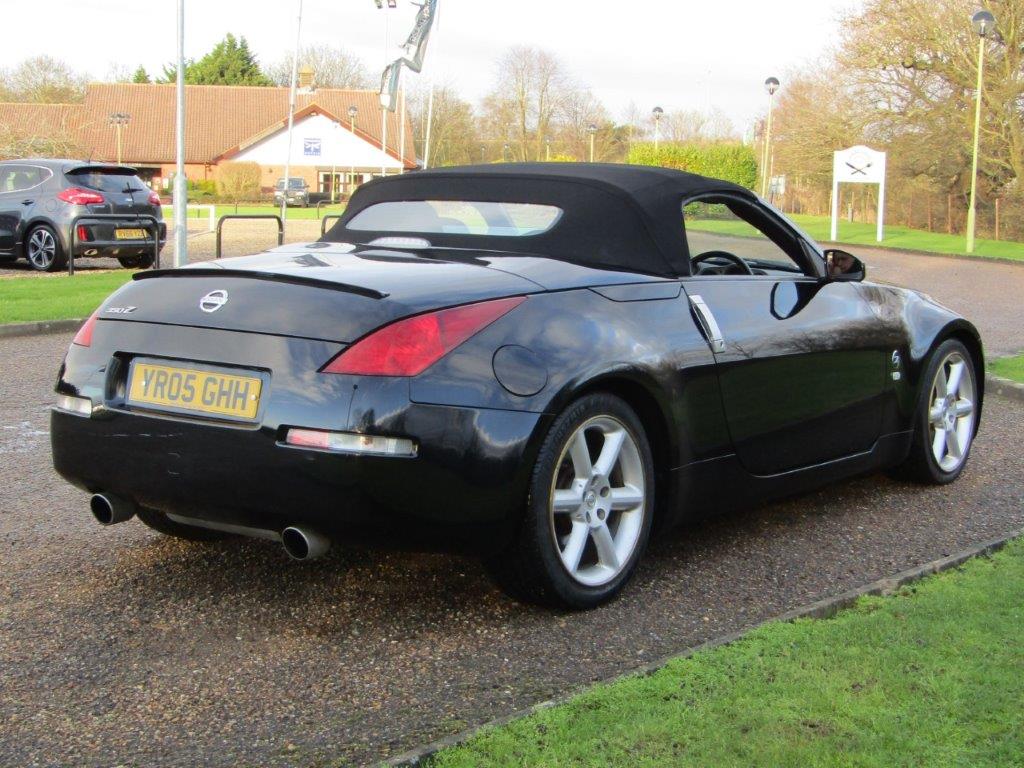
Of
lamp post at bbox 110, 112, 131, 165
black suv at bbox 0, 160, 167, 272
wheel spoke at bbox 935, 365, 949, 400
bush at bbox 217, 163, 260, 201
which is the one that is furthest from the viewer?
lamp post at bbox 110, 112, 131, 165

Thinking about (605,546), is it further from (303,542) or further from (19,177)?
(19,177)

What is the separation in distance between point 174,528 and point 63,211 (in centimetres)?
1575

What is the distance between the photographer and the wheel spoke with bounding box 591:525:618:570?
4.18m

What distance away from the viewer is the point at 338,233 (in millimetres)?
5277

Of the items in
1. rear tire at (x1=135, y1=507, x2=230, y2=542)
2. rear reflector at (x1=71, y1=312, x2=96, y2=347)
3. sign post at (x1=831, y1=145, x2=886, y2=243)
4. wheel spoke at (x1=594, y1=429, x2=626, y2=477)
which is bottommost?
→ rear tire at (x1=135, y1=507, x2=230, y2=542)

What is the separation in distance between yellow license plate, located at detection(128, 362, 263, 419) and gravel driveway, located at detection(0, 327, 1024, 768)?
2.29ft

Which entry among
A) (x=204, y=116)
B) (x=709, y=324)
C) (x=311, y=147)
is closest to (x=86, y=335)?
(x=709, y=324)

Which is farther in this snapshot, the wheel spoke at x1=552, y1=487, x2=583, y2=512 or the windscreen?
the windscreen

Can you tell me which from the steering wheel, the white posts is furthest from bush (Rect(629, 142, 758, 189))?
the steering wheel

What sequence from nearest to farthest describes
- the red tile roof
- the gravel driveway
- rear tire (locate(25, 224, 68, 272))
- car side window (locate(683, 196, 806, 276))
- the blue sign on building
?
the gravel driveway < car side window (locate(683, 196, 806, 276)) < rear tire (locate(25, 224, 68, 272)) < the red tile roof < the blue sign on building

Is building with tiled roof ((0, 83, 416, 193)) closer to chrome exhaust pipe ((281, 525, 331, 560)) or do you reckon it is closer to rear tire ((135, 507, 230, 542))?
rear tire ((135, 507, 230, 542))

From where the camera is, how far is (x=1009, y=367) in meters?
10.4

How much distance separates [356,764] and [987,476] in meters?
4.47

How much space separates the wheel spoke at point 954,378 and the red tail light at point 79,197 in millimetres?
15703
